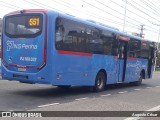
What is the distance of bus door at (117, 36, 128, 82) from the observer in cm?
1845

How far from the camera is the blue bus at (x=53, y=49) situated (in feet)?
41.7

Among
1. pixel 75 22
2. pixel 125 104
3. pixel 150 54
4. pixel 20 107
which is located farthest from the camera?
pixel 150 54

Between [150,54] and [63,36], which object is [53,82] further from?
[150,54]

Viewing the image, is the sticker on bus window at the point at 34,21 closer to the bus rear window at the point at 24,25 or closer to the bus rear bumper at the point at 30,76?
the bus rear window at the point at 24,25

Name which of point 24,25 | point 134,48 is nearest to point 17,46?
point 24,25

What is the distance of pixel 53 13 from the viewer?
12750 mm

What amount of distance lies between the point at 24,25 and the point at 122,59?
286 inches

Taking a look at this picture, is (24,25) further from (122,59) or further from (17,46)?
(122,59)

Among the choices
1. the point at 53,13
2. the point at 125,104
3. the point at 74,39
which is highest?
the point at 53,13

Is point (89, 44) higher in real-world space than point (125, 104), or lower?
higher

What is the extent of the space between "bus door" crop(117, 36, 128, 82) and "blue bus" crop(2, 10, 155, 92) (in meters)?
2.02

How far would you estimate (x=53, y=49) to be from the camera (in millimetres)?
12742

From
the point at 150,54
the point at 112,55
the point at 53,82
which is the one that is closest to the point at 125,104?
the point at 53,82

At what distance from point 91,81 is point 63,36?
3109 mm
